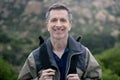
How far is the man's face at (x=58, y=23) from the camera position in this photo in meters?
4.02

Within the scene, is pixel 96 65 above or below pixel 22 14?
above

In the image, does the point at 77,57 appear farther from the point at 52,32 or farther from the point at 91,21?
the point at 91,21

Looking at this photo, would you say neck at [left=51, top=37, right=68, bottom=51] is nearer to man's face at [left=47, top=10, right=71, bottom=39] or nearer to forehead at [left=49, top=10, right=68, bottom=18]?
man's face at [left=47, top=10, right=71, bottom=39]

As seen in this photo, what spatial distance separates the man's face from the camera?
402cm

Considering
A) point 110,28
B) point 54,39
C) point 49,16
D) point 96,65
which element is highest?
point 49,16

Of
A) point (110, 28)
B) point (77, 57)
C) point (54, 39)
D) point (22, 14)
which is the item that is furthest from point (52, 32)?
point (22, 14)

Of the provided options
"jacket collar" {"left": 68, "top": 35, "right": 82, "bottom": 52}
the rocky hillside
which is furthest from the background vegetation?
"jacket collar" {"left": 68, "top": 35, "right": 82, "bottom": 52}

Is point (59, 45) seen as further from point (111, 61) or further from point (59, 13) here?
point (111, 61)

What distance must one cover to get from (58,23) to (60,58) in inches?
15.9

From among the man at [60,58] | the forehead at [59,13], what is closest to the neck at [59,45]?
the man at [60,58]

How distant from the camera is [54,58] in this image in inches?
162

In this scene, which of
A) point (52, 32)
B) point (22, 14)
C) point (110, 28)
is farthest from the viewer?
point (22, 14)

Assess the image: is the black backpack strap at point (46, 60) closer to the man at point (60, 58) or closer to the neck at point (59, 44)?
the man at point (60, 58)

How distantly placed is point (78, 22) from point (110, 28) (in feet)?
32.9
